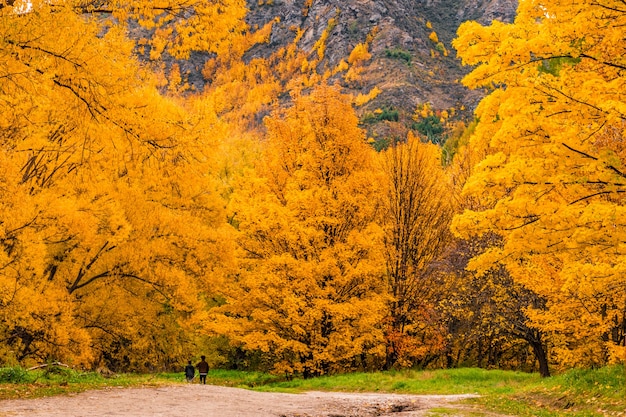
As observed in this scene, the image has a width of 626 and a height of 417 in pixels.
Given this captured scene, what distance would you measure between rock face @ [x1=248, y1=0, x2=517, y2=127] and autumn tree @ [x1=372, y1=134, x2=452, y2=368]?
87885 mm

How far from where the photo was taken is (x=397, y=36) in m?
147

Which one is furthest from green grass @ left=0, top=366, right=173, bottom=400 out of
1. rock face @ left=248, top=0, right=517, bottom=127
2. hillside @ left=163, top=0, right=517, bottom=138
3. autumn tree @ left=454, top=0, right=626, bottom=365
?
rock face @ left=248, top=0, right=517, bottom=127

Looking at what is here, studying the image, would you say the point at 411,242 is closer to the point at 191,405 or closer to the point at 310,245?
the point at 310,245

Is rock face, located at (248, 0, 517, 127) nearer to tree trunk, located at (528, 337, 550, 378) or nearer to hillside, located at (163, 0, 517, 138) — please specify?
hillside, located at (163, 0, 517, 138)

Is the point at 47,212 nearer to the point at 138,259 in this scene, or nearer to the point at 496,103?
the point at 138,259

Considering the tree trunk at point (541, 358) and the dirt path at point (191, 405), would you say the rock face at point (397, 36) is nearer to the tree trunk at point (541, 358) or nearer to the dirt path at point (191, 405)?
the tree trunk at point (541, 358)

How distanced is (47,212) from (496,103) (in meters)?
11.8

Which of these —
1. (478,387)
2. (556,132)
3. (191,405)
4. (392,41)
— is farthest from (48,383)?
(392,41)

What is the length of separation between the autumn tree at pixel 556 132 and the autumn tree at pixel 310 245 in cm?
724

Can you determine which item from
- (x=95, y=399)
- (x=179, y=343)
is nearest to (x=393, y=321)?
(x=179, y=343)

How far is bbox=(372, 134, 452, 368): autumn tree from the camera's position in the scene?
23.6 metres

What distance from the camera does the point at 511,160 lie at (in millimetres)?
11102

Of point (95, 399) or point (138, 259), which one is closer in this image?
point (95, 399)

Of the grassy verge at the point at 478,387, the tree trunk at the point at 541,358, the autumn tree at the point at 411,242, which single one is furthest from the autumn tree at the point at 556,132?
the autumn tree at the point at 411,242
